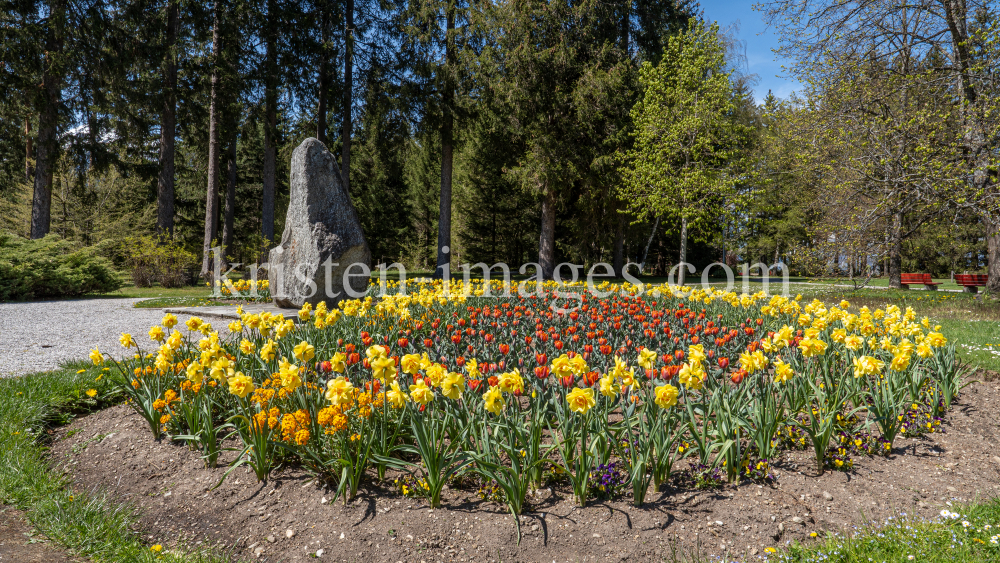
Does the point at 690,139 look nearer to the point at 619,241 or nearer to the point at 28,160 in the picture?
the point at 619,241

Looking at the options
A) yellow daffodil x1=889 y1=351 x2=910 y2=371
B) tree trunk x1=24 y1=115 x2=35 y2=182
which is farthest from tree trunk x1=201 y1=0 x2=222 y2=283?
yellow daffodil x1=889 y1=351 x2=910 y2=371

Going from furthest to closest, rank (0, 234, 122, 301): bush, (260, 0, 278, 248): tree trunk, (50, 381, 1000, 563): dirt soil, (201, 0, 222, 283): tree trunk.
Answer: (260, 0, 278, 248): tree trunk < (201, 0, 222, 283): tree trunk < (0, 234, 122, 301): bush < (50, 381, 1000, 563): dirt soil

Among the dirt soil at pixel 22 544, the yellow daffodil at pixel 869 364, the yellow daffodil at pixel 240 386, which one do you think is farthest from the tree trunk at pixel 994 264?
the dirt soil at pixel 22 544

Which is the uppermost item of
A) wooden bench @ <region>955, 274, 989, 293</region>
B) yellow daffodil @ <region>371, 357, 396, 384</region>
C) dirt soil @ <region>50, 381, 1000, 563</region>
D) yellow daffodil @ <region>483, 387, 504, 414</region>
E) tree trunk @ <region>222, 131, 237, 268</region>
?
tree trunk @ <region>222, 131, 237, 268</region>

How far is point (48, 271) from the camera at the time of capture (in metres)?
10.6

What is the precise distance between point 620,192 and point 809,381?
13471mm

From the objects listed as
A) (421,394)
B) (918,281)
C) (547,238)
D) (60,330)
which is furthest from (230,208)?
(918,281)

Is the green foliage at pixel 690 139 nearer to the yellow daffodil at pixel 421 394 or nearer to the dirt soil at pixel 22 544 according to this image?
the yellow daffodil at pixel 421 394

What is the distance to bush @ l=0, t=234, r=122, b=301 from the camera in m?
10.0

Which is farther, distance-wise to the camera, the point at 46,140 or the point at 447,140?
the point at 447,140

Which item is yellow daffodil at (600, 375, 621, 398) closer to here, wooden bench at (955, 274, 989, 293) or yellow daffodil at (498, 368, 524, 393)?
yellow daffodil at (498, 368, 524, 393)

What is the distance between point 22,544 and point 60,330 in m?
6.24

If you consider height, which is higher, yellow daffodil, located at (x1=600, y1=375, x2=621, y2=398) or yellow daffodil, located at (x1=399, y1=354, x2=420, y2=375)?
yellow daffodil, located at (x1=399, y1=354, x2=420, y2=375)

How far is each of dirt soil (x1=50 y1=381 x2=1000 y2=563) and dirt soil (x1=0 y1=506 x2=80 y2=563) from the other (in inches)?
13.0
